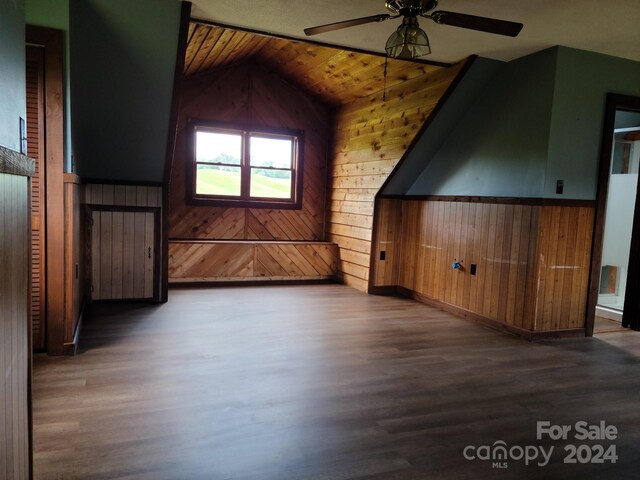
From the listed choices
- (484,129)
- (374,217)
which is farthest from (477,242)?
(374,217)

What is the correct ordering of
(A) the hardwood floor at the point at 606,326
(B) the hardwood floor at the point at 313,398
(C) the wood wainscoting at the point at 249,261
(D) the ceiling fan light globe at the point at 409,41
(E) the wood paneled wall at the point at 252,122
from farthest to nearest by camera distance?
(E) the wood paneled wall at the point at 252,122
(C) the wood wainscoting at the point at 249,261
(A) the hardwood floor at the point at 606,326
(D) the ceiling fan light globe at the point at 409,41
(B) the hardwood floor at the point at 313,398

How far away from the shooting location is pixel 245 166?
7.15m

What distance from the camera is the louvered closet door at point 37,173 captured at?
3316 millimetres

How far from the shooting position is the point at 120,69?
398 centimetres

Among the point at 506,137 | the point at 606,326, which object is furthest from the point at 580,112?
the point at 606,326

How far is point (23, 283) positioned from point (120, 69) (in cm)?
291

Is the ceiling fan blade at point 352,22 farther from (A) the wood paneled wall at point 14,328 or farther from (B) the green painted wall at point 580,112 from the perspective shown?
(B) the green painted wall at point 580,112

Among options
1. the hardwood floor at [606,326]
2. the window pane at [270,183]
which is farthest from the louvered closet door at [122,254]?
the hardwood floor at [606,326]

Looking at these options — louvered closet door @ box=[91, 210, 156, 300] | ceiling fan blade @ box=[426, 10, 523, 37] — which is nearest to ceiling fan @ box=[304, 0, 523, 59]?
ceiling fan blade @ box=[426, 10, 523, 37]

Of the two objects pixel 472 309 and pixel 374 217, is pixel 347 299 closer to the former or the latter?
pixel 374 217

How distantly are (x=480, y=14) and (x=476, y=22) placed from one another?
2.82 feet

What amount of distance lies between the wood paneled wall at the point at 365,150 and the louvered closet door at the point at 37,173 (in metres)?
3.68

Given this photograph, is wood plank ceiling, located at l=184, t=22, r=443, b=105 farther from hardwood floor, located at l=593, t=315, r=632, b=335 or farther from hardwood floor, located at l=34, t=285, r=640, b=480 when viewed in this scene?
hardwood floor, located at l=593, t=315, r=632, b=335

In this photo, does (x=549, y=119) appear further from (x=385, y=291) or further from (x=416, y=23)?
(x=385, y=291)
